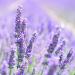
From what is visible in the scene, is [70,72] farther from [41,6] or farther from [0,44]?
[41,6]

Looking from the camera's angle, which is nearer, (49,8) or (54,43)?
(54,43)

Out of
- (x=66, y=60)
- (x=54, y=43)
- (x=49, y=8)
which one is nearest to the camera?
(x=54, y=43)

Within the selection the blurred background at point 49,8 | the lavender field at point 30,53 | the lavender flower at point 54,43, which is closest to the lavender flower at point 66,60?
the lavender field at point 30,53

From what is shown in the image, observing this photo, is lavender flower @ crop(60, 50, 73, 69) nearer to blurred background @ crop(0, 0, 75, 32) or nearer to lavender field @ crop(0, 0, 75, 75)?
lavender field @ crop(0, 0, 75, 75)

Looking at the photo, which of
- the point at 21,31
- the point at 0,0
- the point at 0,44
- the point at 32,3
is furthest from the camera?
the point at 32,3

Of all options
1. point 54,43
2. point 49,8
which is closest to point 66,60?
point 54,43

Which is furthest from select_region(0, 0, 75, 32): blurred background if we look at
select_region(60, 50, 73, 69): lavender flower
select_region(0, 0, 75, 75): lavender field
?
select_region(60, 50, 73, 69): lavender flower

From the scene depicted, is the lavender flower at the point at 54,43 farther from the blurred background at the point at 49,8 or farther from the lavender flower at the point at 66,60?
the blurred background at the point at 49,8

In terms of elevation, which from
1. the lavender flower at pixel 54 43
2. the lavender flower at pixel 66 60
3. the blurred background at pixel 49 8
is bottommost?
the lavender flower at pixel 66 60

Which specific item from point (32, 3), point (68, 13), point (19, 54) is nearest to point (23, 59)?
point (19, 54)

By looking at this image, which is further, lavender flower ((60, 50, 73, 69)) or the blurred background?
the blurred background

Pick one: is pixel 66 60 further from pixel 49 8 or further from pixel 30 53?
pixel 49 8
